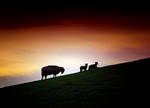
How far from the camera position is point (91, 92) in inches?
950

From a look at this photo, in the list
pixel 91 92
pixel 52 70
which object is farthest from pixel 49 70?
pixel 91 92

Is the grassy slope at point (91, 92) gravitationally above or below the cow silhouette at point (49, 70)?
below

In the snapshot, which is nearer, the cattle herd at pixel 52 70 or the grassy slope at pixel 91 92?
the grassy slope at pixel 91 92

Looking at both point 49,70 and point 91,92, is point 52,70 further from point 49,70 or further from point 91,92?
point 91,92

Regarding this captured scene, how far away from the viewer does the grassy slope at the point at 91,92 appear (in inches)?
821

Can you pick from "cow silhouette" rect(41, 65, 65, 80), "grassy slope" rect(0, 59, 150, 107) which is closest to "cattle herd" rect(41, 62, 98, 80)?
"cow silhouette" rect(41, 65, 65, 80)

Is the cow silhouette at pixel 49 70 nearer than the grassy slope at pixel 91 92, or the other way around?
the grassy slope at pixel 91 92

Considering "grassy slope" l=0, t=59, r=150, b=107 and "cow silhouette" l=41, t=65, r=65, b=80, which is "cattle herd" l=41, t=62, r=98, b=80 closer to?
"cow silhouette" l=41, t=65, r=65, b=80

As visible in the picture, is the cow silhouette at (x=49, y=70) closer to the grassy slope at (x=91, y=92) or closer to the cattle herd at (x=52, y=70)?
the cattle herd at (x=52, y=70)

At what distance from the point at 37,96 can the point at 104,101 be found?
27.1 ft

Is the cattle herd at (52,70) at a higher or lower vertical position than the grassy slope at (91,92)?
higher

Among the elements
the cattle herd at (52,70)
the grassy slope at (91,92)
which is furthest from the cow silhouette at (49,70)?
the grassy slope at (91,92)

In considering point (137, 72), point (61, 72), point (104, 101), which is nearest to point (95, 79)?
point (137, 72)

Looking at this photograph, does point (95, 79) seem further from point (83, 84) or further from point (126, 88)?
point (126, 88)
